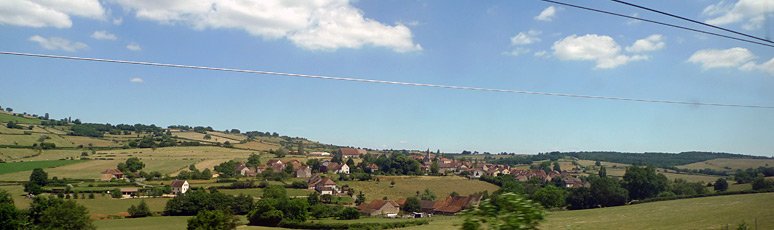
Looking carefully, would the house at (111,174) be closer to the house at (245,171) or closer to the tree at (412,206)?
the house at (245,171)

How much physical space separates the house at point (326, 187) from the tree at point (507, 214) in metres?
71.0

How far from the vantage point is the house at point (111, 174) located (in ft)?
251

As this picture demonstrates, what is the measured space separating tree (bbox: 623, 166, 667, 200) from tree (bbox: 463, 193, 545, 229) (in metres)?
60.4

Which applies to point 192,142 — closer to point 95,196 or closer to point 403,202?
point 95,196

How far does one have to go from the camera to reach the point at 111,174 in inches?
3093

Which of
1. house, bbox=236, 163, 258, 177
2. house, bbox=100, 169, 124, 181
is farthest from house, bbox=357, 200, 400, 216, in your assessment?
house, bbox=100, 169, 124, 181

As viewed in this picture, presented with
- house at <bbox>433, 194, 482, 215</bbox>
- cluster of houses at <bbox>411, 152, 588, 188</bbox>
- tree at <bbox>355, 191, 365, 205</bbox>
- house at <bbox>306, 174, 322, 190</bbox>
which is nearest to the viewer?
house at <bbox>433, 194, 482, 215</bbox>

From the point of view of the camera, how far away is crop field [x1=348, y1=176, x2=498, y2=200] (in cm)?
8250

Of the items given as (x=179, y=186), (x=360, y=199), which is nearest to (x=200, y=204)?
(x=179, y=186)

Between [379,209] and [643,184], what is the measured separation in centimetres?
3078

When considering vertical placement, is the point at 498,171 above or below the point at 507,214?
below

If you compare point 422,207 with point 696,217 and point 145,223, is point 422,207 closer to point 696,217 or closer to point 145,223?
point 145,223

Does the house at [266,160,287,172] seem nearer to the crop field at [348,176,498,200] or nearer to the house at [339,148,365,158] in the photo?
the crop field at [348,176,498,200]

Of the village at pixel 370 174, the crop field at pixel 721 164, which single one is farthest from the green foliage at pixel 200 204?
the crop field at pixel 721 164
